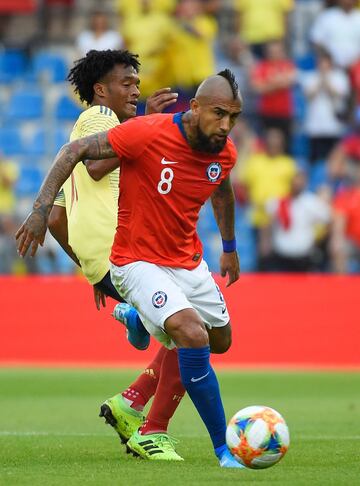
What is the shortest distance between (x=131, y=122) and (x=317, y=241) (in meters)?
10.4

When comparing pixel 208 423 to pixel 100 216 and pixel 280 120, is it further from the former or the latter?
pixel 280 120

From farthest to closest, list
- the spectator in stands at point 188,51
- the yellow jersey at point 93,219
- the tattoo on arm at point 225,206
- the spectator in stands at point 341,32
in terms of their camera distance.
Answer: the spectator in stands at point 341,32 < the spectator in stands at point 188,51 < the yellow jersey at point 93,219 < the tattoo on arm at point 225,206

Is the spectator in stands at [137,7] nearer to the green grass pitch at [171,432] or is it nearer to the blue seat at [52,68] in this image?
the blue seat at [52,68]

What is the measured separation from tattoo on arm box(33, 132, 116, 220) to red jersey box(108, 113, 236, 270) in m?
0.07

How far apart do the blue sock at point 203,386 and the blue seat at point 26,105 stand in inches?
545

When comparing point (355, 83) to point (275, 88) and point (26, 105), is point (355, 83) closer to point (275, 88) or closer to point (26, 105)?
point (275, 88)

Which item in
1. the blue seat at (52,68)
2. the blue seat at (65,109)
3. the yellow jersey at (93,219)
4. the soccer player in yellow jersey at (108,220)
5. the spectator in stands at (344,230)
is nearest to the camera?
the soccer player in yellow jersey at (108,220)

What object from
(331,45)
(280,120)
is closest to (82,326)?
(280,120)

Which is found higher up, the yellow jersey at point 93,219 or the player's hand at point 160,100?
the player's hand at point 160,100

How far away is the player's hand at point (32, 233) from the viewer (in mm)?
7102

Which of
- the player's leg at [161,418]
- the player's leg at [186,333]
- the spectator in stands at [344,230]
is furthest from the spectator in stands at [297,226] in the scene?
the player's leg at [186,333]

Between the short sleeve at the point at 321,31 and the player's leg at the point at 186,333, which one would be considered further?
the short sleeve at the point at 321,31

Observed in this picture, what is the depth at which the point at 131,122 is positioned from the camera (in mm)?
7566

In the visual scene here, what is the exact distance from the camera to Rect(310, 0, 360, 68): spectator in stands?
1947 cm
